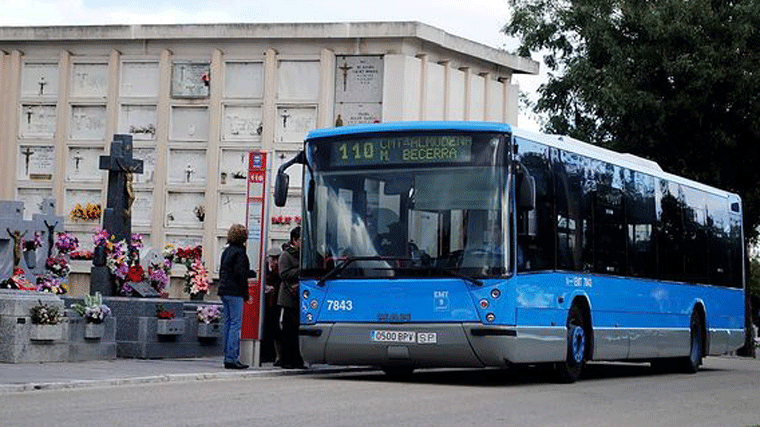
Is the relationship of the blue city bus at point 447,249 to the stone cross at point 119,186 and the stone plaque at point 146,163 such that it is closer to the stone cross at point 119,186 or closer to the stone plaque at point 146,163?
the stone cross at point 119,186

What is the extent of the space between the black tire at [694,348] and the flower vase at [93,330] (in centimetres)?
979

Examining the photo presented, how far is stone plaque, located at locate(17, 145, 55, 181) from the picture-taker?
110 feet

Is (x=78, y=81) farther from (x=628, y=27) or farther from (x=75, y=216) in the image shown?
(x=628, y=27)

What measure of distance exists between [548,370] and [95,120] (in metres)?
15.3

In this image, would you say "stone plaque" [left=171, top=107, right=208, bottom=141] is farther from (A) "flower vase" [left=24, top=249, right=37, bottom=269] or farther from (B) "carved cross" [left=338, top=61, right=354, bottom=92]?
(A) "flower vase" [left=24, top=249, right=37, bottom=269]

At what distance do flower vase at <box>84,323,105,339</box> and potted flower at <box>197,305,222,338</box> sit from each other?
98.5 inches

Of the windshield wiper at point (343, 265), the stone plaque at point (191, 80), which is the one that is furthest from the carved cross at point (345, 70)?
the windshield wiper at point (343, 265)

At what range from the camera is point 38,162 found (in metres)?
33.7

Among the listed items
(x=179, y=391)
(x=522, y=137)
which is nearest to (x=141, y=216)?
(x=522, y=137)

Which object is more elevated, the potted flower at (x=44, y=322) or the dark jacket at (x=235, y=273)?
the dark jacket at (x=235, y=273)

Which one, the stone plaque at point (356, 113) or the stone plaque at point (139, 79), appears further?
the stone plaque at point (139, 79)

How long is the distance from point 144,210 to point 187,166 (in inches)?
46.5

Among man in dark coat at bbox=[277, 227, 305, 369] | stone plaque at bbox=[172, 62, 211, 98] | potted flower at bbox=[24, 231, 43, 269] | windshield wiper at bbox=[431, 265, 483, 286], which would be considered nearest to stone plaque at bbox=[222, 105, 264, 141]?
stone plaque at bbox=[172, 62, 211, 98]

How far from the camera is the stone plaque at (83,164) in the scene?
33.3 m
